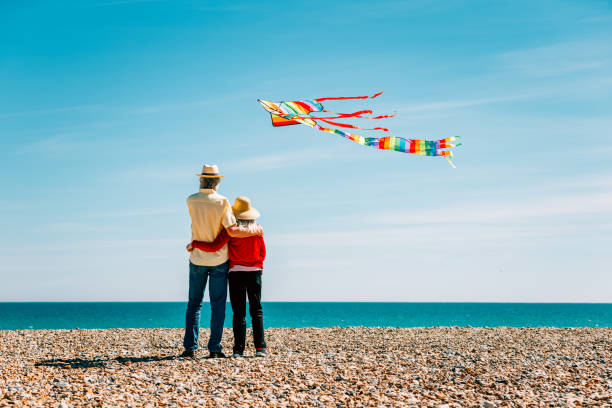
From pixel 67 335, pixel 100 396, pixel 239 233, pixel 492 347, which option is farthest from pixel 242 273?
pixel 67 335

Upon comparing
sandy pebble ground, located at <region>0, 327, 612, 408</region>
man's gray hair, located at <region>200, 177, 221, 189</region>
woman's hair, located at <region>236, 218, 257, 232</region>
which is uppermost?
man's gray hair, located at <region>200, 177, 221, 189</region>

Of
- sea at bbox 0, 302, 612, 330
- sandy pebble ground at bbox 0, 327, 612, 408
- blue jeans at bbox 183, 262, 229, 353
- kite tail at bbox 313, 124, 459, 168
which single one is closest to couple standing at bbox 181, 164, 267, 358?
blue jeans at bbox 183, 262, 229, 353

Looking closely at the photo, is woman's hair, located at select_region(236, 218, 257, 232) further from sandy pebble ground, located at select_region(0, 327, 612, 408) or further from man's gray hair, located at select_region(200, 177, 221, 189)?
sandy pebble ground, located at select_region(0, 327, 612, 408)

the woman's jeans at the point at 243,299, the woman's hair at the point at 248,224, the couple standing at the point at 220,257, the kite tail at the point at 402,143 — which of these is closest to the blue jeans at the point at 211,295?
the couple standing at the point at 220,257

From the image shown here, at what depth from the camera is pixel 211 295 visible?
878cm

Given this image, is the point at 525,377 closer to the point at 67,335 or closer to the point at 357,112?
the point at 357,112

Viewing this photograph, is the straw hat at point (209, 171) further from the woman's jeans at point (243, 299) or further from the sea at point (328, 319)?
the sea at point (328, 319)

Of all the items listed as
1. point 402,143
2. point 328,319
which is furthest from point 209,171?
point 328,319

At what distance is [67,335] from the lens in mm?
13930

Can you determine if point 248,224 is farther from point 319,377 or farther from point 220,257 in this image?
point 319,377

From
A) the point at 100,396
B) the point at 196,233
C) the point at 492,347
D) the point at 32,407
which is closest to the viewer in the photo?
the point at 32,407

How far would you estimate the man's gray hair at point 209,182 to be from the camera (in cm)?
863

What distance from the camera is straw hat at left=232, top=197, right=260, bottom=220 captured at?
8.80 metres

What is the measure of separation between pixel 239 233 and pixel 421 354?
3.96 m
